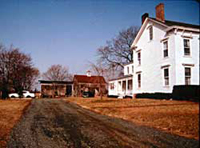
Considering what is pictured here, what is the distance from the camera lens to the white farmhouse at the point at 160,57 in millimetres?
11758

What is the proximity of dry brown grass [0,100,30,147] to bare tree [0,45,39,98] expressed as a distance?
203 millimetres

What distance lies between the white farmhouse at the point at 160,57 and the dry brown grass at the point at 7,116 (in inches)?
348

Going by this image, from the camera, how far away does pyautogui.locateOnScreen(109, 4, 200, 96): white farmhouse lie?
11758 millimetres

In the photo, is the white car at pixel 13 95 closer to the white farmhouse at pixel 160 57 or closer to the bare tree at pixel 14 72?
the bare tree at pixel 14 72

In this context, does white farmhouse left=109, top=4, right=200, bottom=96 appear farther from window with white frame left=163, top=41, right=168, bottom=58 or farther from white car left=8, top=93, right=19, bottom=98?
white car left=8, top=93, right=19, bottom=98

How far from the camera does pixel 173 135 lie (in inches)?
161

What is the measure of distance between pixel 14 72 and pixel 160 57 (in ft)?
45.6

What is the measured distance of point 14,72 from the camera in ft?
7.69

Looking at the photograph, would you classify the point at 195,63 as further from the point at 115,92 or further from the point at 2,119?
the point at 115,92

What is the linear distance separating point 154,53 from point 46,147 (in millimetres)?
14337

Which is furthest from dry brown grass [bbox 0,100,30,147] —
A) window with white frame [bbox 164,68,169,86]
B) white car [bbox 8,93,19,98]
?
window with white frame [bbox 164,68,169,86]

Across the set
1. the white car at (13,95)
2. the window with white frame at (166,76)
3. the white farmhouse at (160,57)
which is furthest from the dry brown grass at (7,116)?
the window with white frame at (166,76)

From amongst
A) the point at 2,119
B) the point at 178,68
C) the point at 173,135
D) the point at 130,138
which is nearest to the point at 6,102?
the point at 2,119

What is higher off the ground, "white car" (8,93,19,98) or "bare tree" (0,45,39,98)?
"bare tree" (0,45,39,98)
